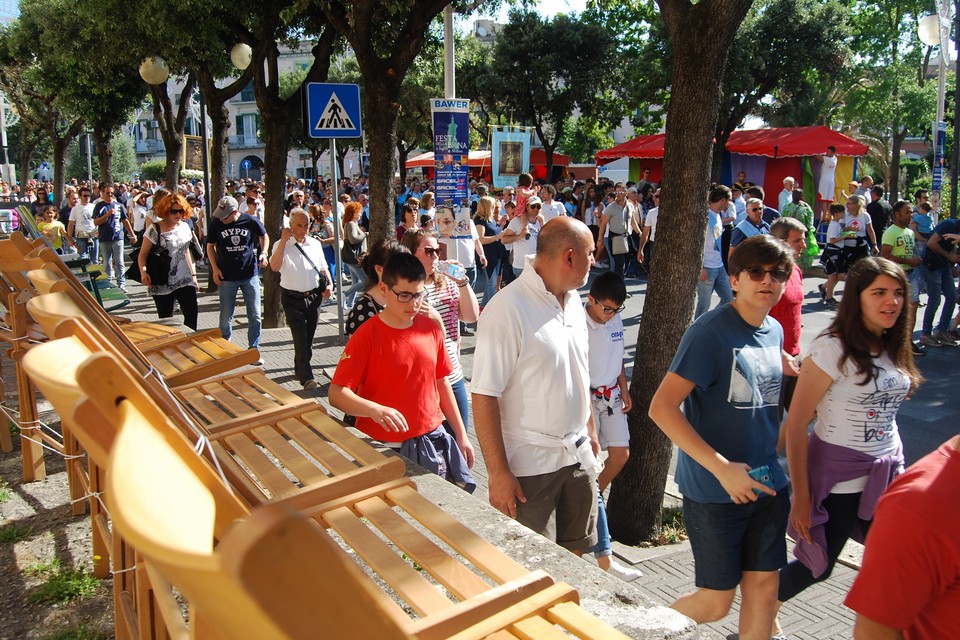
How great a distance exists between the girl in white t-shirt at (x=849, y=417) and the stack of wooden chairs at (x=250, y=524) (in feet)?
6.45

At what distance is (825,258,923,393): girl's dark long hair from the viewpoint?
365 centimetres

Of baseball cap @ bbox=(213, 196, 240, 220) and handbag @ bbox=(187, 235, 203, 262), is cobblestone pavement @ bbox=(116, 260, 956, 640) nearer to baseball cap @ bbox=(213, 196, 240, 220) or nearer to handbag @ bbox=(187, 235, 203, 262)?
handbag @ bbox=(187, 235, 203, 262)

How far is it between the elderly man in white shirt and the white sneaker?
14.6ft

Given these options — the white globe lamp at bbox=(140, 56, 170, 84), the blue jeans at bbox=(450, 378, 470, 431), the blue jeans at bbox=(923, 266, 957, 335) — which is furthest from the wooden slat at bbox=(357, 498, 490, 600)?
the white globe lamp at bbox=(140, 56, 170, 84)

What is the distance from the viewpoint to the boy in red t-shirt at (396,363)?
4176 millimetres

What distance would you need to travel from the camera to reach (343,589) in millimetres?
831

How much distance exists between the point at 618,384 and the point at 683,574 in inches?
47.6

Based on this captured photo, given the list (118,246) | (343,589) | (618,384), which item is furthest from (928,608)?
(118,246)

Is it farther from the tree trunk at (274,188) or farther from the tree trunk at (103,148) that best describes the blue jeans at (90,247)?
the tree trunk at (103,148)

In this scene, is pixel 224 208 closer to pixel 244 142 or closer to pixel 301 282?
pixel 301 282

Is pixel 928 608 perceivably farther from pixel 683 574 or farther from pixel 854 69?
pixel 854 69

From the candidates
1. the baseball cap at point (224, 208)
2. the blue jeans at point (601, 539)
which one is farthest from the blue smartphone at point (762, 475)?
the baseball cap at point (224, 208)

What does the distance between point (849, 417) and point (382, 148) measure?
7.19 m

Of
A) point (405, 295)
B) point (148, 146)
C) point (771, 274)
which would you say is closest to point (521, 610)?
point (771, 274)
